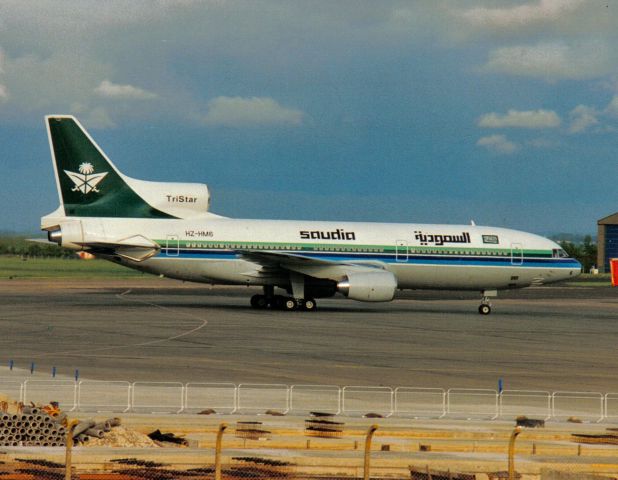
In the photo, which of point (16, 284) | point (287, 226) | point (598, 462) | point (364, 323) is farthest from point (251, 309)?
point (598, 462)

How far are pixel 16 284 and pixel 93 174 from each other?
32.2 meters

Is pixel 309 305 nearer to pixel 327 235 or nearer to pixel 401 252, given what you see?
pixel 327 235

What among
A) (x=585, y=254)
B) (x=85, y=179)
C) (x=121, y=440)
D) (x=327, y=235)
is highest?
(x=585, y=254)

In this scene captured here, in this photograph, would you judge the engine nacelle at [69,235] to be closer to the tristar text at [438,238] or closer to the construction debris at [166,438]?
the tristar text at [438,238]

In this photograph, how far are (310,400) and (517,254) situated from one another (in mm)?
35024

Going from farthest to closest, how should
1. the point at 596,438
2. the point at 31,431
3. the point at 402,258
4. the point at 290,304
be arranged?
the point at 402,258, the point at 290,304, the point at 596,438, the point at 31,431

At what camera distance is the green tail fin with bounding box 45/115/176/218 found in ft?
176

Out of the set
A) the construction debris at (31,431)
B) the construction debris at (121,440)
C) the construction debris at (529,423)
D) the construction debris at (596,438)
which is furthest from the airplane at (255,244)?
the construction debris at (31,431)

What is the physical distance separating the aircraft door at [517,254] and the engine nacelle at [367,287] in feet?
27.4

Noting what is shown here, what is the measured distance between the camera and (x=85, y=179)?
177 ft

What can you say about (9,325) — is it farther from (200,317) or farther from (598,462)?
(598,462)

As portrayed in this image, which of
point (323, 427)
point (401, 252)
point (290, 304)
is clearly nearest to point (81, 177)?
point (290, 304)

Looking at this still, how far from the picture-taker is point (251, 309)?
182 ft

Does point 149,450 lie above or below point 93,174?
below
